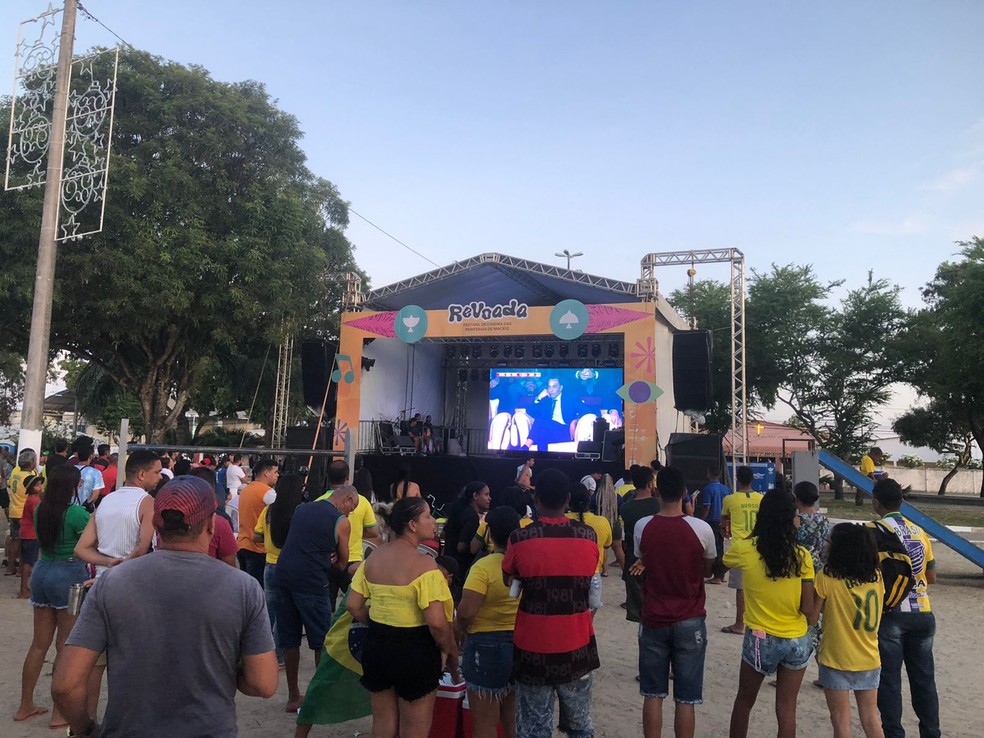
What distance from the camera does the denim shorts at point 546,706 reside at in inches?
118

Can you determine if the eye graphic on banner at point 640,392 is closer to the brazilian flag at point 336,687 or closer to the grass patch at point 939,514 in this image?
the grass patch at point 939,514

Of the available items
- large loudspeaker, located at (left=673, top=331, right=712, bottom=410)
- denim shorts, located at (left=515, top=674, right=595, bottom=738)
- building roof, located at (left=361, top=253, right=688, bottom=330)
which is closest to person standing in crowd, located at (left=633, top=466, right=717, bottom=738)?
denim shorts, located at (left=515, top=674, right=595, bottom=738)

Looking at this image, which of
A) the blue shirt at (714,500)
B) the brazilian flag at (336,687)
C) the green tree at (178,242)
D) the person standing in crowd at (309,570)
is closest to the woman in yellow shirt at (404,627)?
the brazilian flag at (336,687)

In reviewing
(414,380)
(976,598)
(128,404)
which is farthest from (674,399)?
(128,404)

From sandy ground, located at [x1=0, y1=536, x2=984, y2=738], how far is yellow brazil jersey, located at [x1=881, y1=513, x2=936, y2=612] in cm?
116

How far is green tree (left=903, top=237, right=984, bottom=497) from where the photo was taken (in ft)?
55.0

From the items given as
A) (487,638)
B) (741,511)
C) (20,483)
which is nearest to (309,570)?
(487,638)

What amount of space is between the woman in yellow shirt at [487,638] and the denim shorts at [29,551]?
19.0 feet

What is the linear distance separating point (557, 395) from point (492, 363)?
2293 millimetres

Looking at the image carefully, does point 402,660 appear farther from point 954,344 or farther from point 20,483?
point 954,344

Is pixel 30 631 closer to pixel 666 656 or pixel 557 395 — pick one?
pixel 666 656

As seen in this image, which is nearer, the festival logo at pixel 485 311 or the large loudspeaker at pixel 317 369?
the festival logo at pixel 485 311

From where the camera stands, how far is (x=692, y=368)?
1464 centimetres

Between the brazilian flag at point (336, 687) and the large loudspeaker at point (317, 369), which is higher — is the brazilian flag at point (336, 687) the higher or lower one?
the lower one
